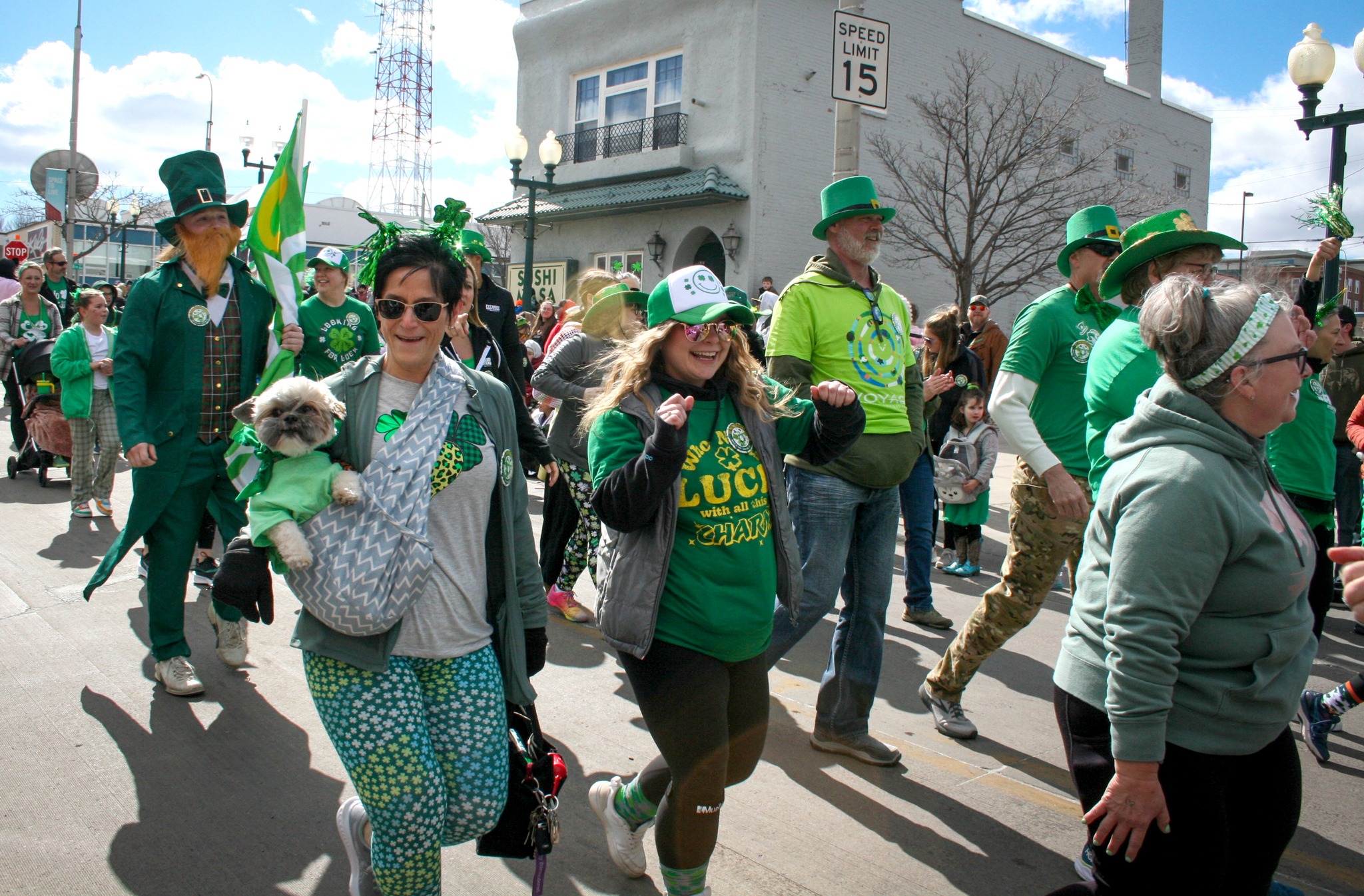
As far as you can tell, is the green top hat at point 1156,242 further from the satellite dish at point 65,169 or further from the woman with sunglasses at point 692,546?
the satellite dish at point 65,169

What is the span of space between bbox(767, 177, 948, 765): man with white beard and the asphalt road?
357 mm

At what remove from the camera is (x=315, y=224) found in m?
47.2

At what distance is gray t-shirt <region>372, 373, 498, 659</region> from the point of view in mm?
2539

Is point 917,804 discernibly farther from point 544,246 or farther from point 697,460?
point 544,246

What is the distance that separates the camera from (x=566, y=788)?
3787 mm

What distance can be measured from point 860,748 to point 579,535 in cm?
241

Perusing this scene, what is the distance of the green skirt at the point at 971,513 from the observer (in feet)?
24.8

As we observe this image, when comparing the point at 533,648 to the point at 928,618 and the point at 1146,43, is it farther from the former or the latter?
the point at 1146,43

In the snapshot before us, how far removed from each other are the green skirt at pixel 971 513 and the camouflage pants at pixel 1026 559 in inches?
138

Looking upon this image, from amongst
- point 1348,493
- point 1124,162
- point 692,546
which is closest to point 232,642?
point 692,546

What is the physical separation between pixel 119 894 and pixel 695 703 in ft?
6.23

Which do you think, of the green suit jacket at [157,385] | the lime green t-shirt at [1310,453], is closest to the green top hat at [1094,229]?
the lime green t-shirt at [1310,453]

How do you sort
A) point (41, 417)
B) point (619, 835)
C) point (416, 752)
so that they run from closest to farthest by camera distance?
point (416, 752) < point (619, 835) < point (41, 417)

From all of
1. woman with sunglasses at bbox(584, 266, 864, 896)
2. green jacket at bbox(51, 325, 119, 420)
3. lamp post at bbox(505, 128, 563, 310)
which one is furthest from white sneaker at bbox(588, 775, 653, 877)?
lamp post at bbox(505, 128, 563, 310)
